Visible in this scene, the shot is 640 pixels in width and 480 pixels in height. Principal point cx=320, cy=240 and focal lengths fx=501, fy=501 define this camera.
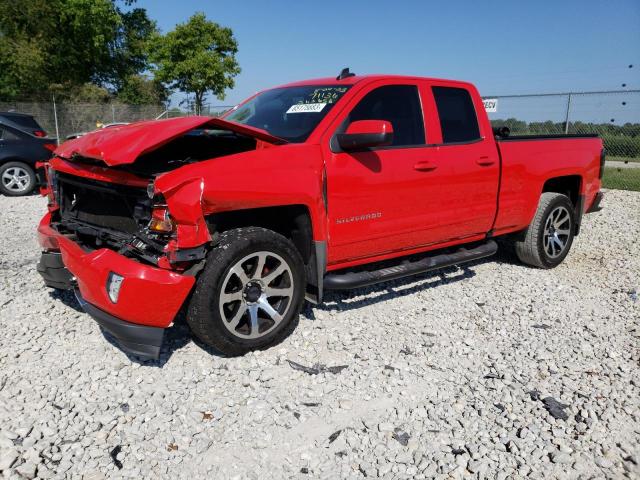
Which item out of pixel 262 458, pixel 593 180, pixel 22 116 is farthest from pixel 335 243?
pixel 22 116

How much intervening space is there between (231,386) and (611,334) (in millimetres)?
3008

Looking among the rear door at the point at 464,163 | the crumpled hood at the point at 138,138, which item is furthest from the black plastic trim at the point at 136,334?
the rear door at the point at 464,163

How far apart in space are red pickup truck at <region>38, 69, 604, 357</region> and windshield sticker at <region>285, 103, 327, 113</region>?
0.6 inches

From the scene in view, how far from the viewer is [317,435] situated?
2670 mm

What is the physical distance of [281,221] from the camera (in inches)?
145

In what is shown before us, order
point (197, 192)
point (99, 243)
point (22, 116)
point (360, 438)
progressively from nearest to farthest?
point (360, 438) → point (197, 192) → point (99, 243) → point (22, 116)

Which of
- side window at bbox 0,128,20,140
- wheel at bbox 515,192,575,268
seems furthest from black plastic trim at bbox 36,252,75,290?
side window at bbox 0,128,20,140

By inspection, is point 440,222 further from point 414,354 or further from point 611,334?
point 611,334

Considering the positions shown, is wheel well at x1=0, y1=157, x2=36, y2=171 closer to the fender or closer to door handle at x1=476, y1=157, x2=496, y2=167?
the fender

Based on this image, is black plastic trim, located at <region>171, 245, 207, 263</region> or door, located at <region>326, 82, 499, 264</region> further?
door, located at <region>326, 82, 499, 264</region>

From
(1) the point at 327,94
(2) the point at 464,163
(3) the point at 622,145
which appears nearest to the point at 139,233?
(1) the point at 327,94

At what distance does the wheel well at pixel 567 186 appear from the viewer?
5.65m

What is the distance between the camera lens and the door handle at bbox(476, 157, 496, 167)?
14.9 ft

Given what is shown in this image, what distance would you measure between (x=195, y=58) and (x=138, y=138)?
29.8m
